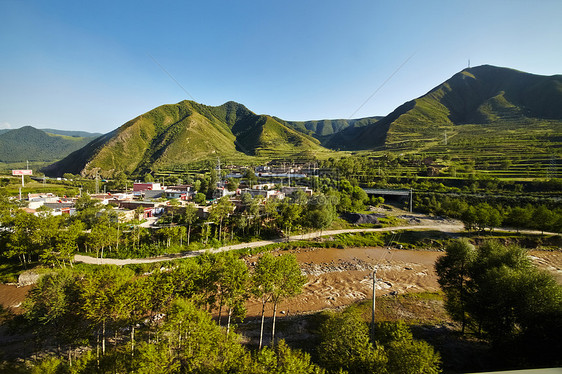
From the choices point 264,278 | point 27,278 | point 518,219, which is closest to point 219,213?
point 27,278

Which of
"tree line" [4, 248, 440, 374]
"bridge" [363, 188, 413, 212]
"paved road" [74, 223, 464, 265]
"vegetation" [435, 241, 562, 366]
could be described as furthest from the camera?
"bridge" [363, 188, 413, 212]

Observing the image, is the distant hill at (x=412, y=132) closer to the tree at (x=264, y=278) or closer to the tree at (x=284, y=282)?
the tree at (x=284, y=282)

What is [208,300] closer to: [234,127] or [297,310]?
[297,310]

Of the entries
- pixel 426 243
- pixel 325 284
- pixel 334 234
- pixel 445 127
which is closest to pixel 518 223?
pixel 426 243

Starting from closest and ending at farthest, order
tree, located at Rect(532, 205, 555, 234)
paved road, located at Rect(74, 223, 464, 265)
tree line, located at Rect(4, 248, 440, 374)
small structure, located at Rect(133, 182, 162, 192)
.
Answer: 1. tree line, located at Rect(4, 248, 440, 374)
2. paved road, located at Rect(74, 223, 464, 265)
3. tree, located at Rect(532, 205, 555, 234)
4. small structure, located at Rect(133, 182, 162, 192)

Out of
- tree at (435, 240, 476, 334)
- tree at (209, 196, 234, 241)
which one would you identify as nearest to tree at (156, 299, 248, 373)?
tree at (435, 240, 476, 334)

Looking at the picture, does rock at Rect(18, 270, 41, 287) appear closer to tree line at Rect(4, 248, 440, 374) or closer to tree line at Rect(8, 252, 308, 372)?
tree line at Rect(8, 252, 308, 372)
